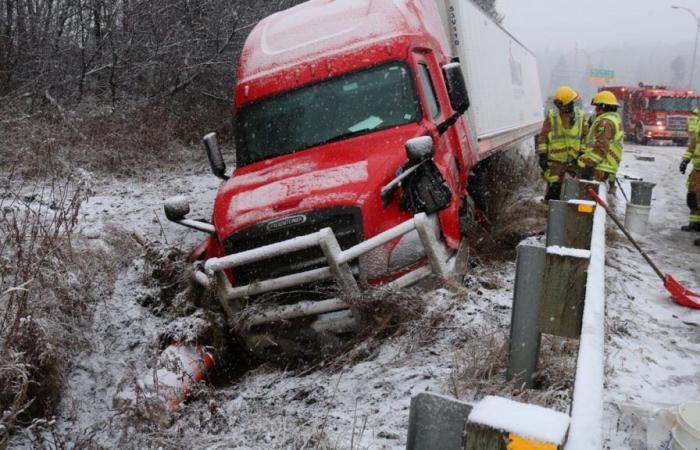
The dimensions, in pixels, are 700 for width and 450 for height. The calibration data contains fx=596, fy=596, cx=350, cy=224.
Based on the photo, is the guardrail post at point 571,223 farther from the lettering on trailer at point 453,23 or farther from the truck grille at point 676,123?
the truck grille at point 676,123

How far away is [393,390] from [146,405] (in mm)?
1451

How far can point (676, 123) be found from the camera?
28.5 meters

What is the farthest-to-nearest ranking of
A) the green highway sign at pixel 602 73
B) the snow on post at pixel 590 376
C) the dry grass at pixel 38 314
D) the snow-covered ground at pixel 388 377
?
1. the green highway sign at pixel 602 73
2. the dry grass at pixel 38 314
3. the snow-covered ground at pixel 388 377
4. the snow on post at pixel 590 376

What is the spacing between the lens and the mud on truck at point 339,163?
4.53 m

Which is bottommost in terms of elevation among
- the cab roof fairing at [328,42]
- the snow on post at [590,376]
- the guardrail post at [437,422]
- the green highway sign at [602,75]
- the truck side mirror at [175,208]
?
the green highway sign at [602,75]

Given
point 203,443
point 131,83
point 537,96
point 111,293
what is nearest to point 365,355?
point 203,443

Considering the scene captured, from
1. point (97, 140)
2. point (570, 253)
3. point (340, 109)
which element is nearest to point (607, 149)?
point (340, 109)

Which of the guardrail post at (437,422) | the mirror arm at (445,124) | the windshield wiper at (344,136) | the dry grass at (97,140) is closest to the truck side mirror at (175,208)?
the windshield wiper at (344,136)

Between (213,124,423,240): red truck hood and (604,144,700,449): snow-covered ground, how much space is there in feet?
7.10

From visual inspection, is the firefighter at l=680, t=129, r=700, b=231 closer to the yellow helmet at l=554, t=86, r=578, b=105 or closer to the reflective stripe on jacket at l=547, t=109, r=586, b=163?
the reflective stripe on jacket at l=547, t=109, r=586, b=163

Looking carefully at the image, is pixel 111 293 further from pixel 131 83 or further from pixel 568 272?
pixel 131 83

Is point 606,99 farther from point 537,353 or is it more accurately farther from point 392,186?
point 537,353

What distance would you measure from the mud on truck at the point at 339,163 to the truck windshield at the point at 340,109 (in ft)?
0.04

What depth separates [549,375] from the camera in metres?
3.36
